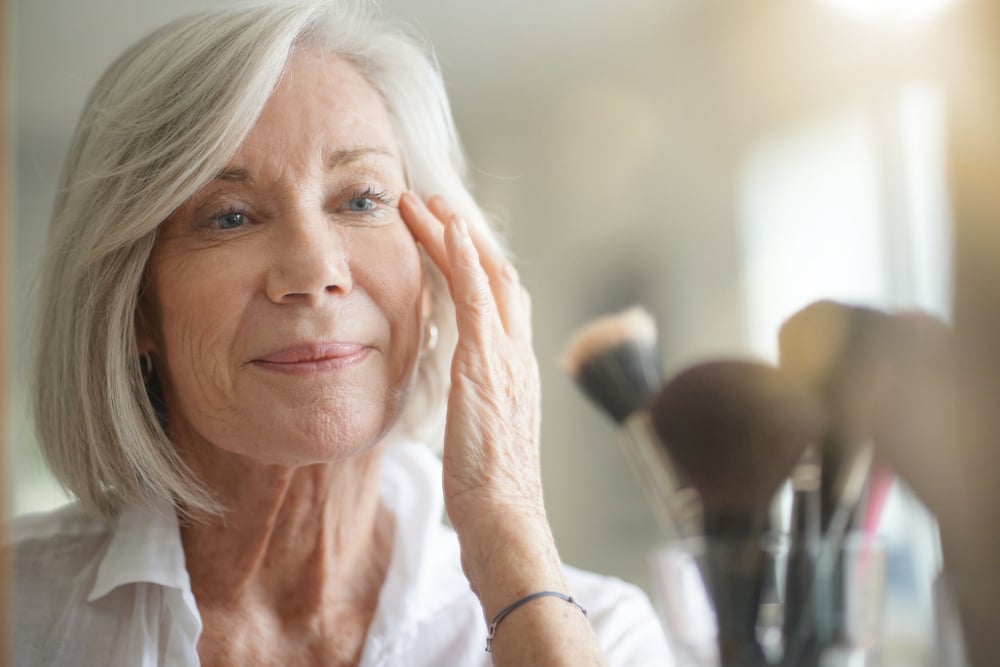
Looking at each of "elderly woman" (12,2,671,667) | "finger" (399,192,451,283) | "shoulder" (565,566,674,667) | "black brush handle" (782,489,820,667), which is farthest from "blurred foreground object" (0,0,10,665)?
"black brush handle" (782,489,820,667)

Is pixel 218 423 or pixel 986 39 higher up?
pixel 986 39

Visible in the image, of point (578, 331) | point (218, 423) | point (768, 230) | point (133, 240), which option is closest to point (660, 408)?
point (578, 331)

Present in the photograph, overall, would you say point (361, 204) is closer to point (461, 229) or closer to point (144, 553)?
point (461, 229)

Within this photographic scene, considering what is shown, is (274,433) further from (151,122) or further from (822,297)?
(822,297)

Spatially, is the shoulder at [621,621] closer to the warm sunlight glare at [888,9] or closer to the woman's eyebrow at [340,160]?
the woman's eyebrow at [340,160]

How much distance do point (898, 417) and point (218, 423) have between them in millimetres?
676

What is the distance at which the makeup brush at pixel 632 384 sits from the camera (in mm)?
879

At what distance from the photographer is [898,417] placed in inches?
33.4

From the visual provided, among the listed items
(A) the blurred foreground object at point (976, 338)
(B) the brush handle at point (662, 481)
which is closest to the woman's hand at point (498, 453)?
(B) the brush handle at point (662, 481)

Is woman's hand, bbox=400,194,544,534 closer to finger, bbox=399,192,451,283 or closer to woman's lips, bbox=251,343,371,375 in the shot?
finger, bbox=399,192,451,283

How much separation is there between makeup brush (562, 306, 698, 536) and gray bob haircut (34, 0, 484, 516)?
0.31 meters

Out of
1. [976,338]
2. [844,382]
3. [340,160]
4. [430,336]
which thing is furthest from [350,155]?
[976,338]

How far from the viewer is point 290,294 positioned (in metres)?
0.86

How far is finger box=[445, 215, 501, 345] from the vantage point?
35.9 inches
